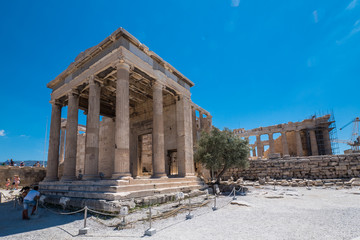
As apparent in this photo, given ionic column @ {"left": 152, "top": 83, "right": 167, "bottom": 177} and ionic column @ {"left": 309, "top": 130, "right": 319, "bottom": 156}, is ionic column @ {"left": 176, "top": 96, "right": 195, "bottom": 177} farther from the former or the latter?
ionic column @ {"left": 309, "top": 130, "right": 319, "bottom": 156}

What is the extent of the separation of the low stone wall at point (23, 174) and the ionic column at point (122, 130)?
1452cm

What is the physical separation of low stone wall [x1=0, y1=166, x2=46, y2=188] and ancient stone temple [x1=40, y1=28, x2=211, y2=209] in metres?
7.02

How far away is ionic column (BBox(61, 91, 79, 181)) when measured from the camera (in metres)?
11.9

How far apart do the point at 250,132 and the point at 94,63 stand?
1104 inches

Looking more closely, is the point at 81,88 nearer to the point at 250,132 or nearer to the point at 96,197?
the point at 96,197

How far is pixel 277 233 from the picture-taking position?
4574 mm

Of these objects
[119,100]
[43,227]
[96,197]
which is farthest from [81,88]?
[43,227]

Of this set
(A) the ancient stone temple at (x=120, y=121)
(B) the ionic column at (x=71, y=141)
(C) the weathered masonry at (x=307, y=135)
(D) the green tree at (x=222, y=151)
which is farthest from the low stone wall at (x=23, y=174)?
(C) the weathered masonry at (x=307, y=135)

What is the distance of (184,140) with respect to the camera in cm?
1362

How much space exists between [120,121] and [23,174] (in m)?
15.2

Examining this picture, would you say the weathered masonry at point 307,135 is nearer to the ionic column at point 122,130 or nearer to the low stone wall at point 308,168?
the low stone wall at point 308,168

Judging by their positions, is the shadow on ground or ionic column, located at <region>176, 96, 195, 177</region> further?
ionic column, located at <region>176, 96, 195, 177</region>

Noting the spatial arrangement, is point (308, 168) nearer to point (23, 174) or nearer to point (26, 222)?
point (26, 222)

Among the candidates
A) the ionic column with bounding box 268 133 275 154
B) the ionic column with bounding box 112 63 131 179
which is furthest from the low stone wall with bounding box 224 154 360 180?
the ionic column with bounding box 112 63 131 179
